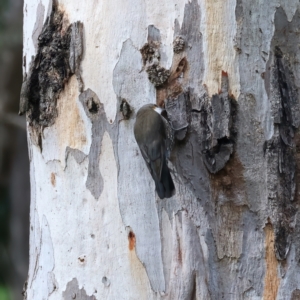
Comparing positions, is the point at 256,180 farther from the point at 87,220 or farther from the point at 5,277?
the point at 5,277

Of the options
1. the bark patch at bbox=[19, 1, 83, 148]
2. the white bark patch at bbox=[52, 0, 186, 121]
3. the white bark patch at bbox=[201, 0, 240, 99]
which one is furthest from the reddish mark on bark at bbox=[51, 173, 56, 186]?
the white bark patch at bbox=[201, 0, 240, 99]

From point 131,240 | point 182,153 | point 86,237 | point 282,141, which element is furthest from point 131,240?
point 282,141

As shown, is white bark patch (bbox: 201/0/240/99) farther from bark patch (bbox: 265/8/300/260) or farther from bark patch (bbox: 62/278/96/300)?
bark patch (bbox: 62/278/96/300)

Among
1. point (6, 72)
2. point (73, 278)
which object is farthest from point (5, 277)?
point (73, 278)

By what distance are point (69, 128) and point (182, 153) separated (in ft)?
1.05

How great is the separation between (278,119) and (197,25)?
29 centimetres

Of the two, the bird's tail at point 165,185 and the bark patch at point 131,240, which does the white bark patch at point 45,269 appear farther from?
the bird's tail at point 165,185

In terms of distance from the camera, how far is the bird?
1.35 meters

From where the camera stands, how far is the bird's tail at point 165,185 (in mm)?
1312

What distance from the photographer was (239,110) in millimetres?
1370

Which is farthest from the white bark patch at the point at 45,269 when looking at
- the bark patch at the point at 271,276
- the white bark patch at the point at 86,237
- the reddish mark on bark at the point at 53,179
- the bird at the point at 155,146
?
the bark patch at the point at 271,276

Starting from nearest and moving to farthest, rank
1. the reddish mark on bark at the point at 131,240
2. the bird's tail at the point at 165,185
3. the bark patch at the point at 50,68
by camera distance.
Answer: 1. the bird's tail at the point at 165,185
2. the reddish mark on bark at the point at 131,240
3. the bark patch at the point at 50,68

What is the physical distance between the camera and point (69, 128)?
1545mm

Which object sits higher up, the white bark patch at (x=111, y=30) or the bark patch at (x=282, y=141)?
the white bark patch at (x=111, y=30)
